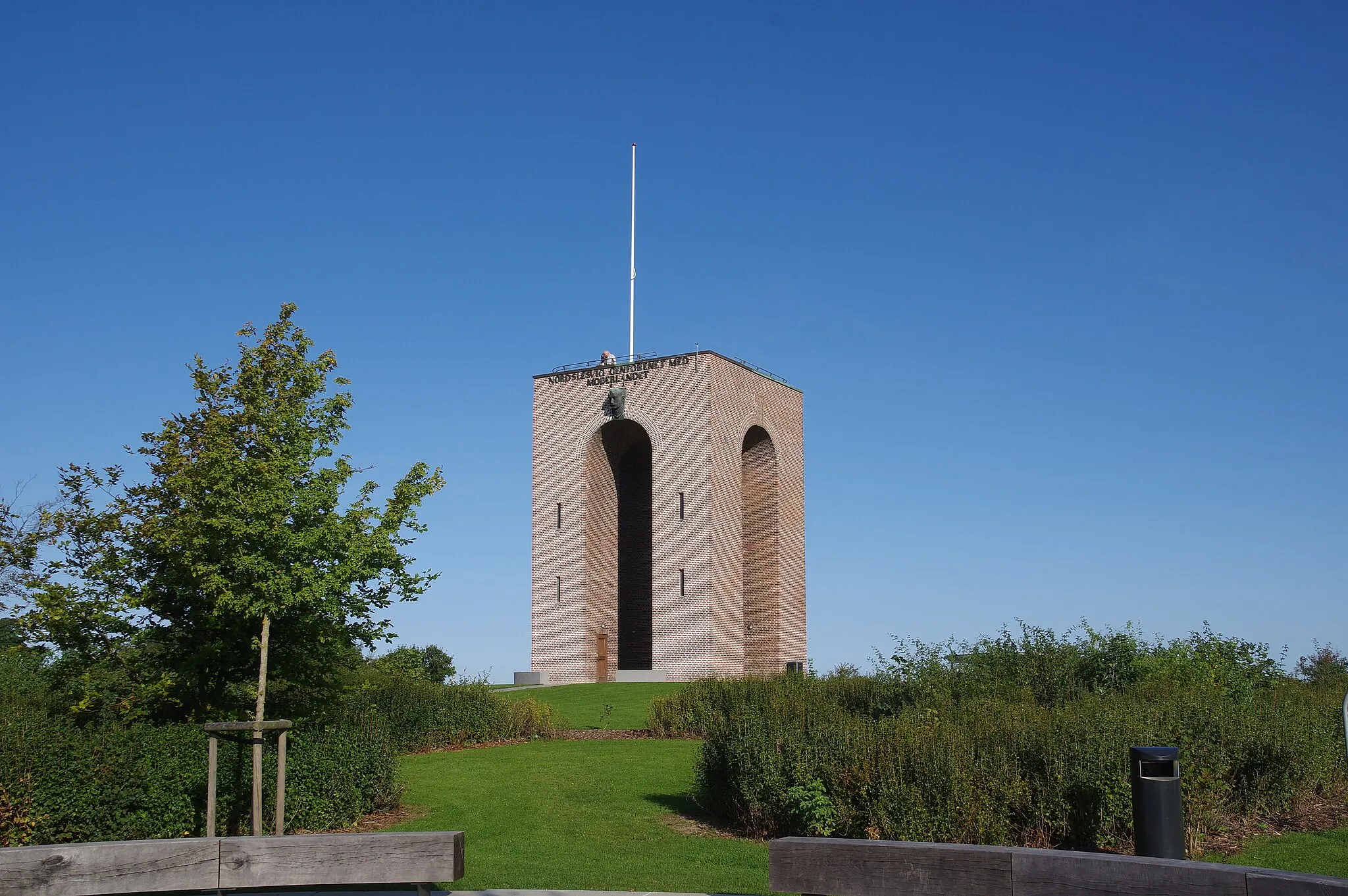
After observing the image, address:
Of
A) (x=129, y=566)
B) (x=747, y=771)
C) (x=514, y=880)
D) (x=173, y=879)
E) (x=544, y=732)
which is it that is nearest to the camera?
(x=173, y=879)

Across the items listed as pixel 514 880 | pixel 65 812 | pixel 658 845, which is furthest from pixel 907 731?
pixel 65 812

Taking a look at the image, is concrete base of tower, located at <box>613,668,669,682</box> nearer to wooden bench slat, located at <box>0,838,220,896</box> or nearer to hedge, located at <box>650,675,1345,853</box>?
hedge, located at <box>650,675,1345,853</box>

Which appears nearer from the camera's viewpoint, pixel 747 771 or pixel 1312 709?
pixel 747 771

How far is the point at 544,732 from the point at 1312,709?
12811 millimetres

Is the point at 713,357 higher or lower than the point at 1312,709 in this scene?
higher

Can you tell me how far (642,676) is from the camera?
42.3 meters

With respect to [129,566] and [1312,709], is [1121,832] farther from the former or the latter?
[129,566]

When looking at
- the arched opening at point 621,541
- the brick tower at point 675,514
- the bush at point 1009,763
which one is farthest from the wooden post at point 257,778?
the arched opening at point 621,541

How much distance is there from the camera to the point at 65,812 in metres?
10.1

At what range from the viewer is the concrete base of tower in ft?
137

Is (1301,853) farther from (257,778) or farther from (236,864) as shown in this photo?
(257,778)

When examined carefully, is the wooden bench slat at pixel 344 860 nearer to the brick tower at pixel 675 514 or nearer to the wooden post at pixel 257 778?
the wooden post at pixel 257 778

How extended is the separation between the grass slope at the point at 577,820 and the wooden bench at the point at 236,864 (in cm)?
202

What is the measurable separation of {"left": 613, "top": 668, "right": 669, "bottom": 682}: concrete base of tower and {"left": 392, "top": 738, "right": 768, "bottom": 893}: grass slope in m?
22.7
